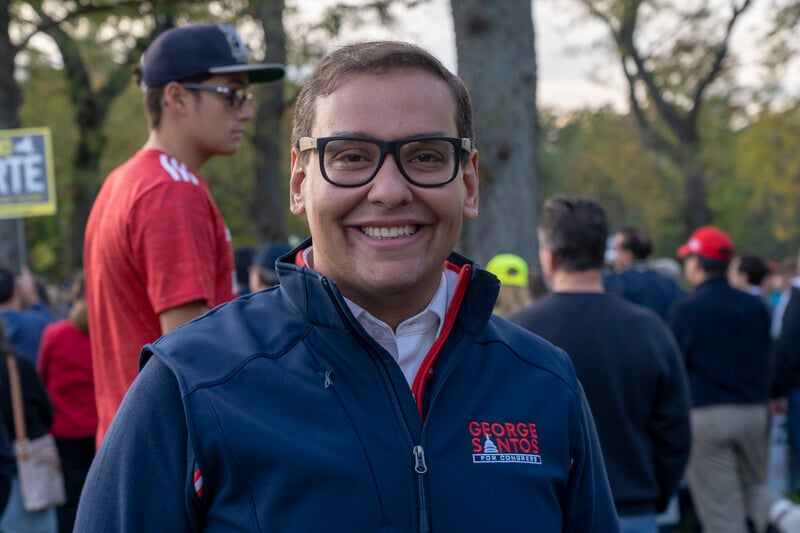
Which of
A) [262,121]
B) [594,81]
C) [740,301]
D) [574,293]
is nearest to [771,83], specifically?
[594,81]

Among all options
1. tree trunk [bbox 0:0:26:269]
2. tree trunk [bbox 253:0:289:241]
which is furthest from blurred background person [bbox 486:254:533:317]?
tree trunk [bbox 253:0:289:241]

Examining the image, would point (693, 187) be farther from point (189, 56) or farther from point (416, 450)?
point (416, 450)

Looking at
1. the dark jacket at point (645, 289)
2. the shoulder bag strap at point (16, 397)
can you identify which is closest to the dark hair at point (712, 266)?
the dark jacket at point (645, 289)

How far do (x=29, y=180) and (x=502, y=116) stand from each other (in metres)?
4.61

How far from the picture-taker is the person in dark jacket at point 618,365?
4594 millimetres

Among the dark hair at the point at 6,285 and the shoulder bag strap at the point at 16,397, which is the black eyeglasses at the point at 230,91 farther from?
the dark hair at the point at 6,285

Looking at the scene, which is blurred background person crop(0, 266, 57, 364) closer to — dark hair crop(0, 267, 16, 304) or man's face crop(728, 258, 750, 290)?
dark hair crop(0, 267, 16, 304)

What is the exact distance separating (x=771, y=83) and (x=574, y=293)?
17.9m

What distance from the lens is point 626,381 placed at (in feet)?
15.1

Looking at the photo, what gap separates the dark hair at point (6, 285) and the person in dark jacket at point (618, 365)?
4.07 metres

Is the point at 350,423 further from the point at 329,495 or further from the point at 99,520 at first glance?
the point at 99,520

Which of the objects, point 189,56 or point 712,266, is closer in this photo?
point 189,56

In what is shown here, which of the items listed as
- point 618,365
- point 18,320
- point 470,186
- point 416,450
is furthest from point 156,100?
point 18,320

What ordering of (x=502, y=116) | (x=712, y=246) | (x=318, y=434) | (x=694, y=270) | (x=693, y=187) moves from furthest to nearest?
(x=693, y=187) → (x=694, y=270) → (x=712, y=246) → (x=502, y=116) → (x=318, y=434)
